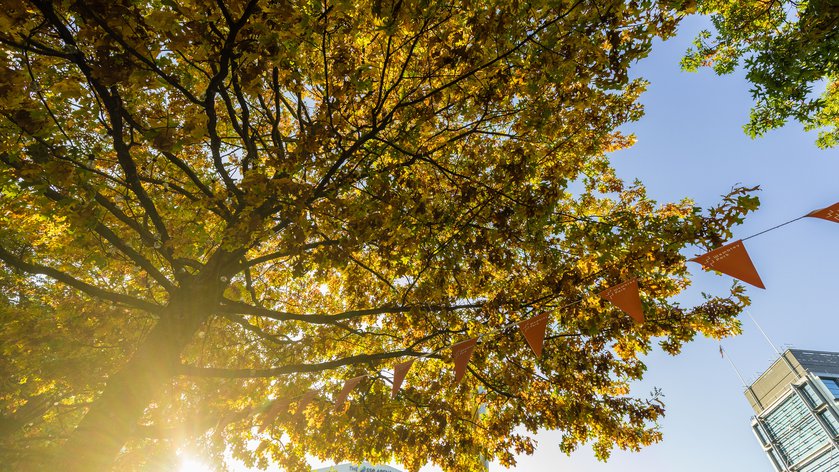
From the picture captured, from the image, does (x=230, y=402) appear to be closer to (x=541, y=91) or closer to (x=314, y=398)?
(x=314, y=398)

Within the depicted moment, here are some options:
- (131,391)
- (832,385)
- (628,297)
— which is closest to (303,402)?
(131,391)

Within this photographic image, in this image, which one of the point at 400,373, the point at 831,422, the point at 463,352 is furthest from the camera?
the point at 831,422

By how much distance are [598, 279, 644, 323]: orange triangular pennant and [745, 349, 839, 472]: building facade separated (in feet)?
276

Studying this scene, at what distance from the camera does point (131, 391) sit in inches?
217

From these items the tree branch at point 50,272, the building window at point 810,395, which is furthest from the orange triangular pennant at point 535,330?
the building window at point 810,395

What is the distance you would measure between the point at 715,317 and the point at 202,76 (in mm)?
9691

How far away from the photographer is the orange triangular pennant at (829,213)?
4.34 meters

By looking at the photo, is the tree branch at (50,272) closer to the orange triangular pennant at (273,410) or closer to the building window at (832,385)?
the orange triangular pennant at (273,410)

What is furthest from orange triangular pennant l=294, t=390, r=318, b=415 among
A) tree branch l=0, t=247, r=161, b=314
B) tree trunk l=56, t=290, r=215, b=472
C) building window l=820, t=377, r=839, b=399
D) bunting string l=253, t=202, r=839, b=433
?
building window l=820, t=377, r=839, b=399

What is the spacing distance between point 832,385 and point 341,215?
91.3m

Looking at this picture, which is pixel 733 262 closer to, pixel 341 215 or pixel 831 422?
pixel 341 215

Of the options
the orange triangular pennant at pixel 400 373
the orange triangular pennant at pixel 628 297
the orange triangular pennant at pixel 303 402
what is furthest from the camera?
the orange triangular pennant at pixel 303 402

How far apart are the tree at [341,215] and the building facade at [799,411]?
82.8 meters

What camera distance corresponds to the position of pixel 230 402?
31.3 feet
